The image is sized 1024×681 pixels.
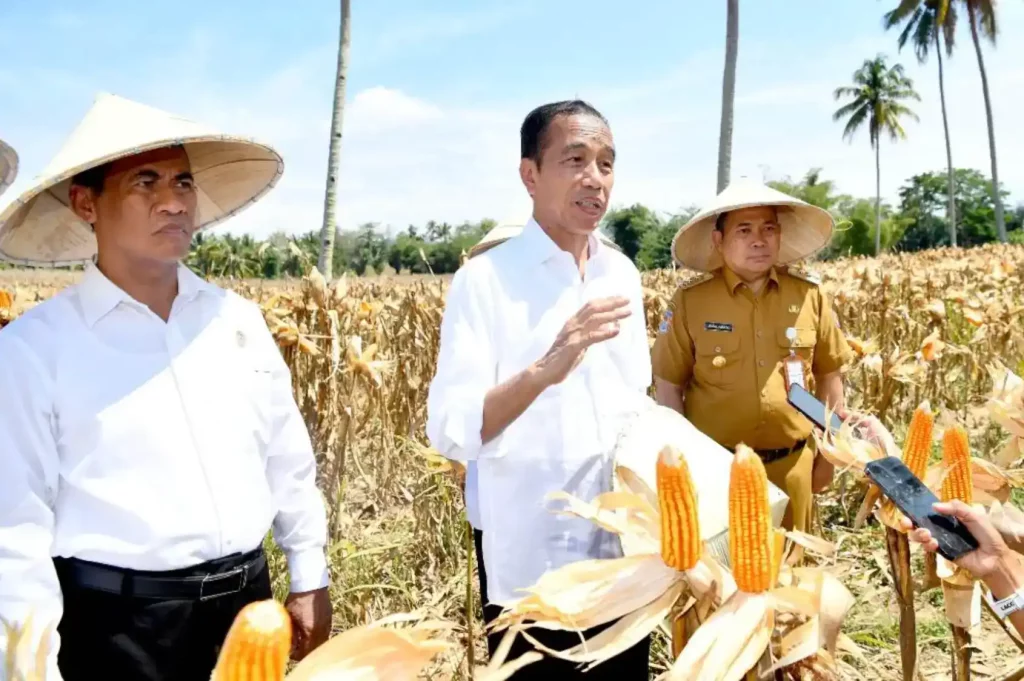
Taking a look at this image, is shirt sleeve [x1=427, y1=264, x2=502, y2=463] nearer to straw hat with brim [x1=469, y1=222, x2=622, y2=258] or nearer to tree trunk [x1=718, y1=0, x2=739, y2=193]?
straw hat with brim [x1=469, y1=222, x2=622, y2=258]

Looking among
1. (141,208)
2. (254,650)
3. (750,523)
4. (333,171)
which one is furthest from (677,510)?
(333,171)

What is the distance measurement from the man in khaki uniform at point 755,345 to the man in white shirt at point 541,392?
3.10ft

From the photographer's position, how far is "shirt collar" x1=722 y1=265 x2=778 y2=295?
8.86ft

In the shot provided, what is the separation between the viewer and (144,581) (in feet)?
4.87

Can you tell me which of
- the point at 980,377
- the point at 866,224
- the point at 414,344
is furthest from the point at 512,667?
the point at 866,224

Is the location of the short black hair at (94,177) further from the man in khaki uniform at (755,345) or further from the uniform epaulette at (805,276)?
the uniform epaulette at (805,276)

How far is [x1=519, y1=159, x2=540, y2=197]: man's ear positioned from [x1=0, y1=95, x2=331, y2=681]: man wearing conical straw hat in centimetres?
66

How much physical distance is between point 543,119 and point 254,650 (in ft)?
4.49

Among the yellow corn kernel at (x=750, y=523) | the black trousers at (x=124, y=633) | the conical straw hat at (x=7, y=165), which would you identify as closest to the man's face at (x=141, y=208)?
the conical straw hat at (x=7, y=165)

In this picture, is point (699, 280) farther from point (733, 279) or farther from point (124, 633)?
point (124, 633)

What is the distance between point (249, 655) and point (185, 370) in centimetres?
97

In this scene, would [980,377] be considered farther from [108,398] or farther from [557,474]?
[108,398]

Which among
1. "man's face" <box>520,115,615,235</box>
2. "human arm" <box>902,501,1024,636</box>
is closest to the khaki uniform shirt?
"man's face" <box>520,115,615,235</box>

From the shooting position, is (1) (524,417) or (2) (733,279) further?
(2) (733,279)
